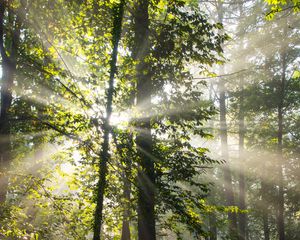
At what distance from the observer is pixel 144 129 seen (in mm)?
6707

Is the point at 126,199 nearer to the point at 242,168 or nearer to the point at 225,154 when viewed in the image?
the point at 225,154

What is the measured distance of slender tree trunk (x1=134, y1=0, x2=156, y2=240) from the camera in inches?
255

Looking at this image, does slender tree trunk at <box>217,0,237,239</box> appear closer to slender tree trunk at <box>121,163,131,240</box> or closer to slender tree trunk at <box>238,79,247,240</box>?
slender tree trunk at <box>238,79,247,240</box>

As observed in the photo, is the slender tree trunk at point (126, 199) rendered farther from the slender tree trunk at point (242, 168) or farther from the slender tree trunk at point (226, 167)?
the slender tree trunk at point (242, 168)

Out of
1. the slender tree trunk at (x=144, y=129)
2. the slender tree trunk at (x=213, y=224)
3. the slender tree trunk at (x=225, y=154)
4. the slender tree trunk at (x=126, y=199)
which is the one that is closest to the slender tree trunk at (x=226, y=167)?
the slender tree trunk at (x=225, y=154)

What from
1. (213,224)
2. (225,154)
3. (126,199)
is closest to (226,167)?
(225,154)

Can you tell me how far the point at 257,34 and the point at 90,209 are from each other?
14.0 meters

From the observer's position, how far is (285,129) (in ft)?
57.5

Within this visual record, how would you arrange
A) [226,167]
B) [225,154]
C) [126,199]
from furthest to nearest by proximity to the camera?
[225,154], [226,167], [126,199]

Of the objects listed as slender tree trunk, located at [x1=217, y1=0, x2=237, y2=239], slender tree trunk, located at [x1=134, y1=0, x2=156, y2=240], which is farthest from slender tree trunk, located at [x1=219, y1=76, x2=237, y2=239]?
slender tree trunk, located at [x1=134, y1=0, x2=156, y2=240]

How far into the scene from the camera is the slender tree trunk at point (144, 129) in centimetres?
648

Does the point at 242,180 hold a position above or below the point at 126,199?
above

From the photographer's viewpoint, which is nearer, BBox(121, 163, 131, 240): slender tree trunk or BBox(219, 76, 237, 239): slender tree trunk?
BBox(121, 163, 131, 240): slender tree trunk

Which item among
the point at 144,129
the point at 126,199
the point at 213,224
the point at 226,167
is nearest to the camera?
the point at 126,199
